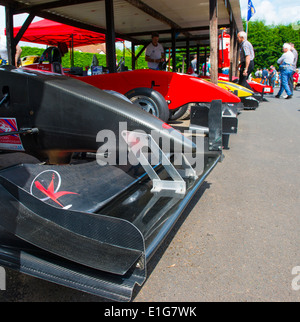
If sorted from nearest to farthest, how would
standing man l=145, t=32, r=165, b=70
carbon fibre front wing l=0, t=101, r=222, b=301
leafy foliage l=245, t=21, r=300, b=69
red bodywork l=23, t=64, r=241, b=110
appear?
carbon fibre front wing l=0, t=101, r=222, b=301
red bodywork l=23, t=64, r=241, b=110
standing man l=145, t=32, r=165, b=70
leafy foliage l=245, t=21, r=300, b=69

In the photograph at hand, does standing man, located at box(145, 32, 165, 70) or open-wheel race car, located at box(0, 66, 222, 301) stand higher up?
standing man, located at box(145, 32, 165, 70)

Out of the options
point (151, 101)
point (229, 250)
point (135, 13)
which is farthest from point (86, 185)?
point (135, 13)

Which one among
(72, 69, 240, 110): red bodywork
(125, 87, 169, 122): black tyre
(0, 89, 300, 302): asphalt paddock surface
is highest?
(72, 69, 240, 110): red bodywork

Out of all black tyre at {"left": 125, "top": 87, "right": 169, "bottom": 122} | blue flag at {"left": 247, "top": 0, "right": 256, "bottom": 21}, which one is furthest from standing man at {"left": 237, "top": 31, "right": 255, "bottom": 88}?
blue flag at {"left": 247, "top": 0, "right": 256, "bottom": 21}

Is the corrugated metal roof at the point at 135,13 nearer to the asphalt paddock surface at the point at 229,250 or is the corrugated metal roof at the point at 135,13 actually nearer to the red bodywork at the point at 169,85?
the red bodywork at the point at 169,85

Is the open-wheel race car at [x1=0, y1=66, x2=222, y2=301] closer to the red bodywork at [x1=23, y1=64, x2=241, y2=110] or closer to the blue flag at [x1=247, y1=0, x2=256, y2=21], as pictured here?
the red bodywork at [x1=23, y1=64, x2=241, y2=110]

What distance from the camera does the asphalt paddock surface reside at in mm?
1624

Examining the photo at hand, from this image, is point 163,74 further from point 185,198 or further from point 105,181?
point 185,198

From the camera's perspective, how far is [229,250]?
2.03 metres

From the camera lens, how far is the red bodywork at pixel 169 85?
4965 millimetres

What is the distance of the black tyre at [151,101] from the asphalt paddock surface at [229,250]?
1436 millimetres

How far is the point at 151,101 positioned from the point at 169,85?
2.00 ft

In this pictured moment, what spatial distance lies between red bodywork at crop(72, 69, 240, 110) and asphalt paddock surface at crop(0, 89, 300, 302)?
1.75 metres
